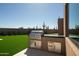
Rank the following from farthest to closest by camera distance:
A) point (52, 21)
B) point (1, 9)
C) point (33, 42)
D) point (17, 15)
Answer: point (33, 42), point (52, 21), point (17, 15), point (1, 9)

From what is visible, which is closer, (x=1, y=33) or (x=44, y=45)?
(x=1, y=33)

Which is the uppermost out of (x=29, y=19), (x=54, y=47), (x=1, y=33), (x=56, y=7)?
(x=56, y=7)

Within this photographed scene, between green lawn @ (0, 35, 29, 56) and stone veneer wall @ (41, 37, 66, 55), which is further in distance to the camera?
stone veneer wall @ (41, 37, 66, 55)

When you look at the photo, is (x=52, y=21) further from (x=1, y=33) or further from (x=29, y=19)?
(x=1, y=33)

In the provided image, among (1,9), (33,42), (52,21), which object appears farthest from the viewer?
(33,42)

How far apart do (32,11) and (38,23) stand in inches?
17.9

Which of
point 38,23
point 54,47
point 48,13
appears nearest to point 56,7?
point 48,13

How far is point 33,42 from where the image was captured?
6.04 metres

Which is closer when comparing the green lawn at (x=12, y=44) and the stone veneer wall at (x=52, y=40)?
the green lawn at (x=12, y=44)

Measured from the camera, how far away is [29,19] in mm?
5395

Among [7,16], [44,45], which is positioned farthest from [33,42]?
[7,16]

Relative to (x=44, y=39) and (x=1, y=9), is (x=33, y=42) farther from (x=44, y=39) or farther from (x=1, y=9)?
(x=1, y=9)

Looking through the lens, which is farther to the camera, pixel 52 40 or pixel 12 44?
pixel 52 40

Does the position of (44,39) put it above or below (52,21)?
below
